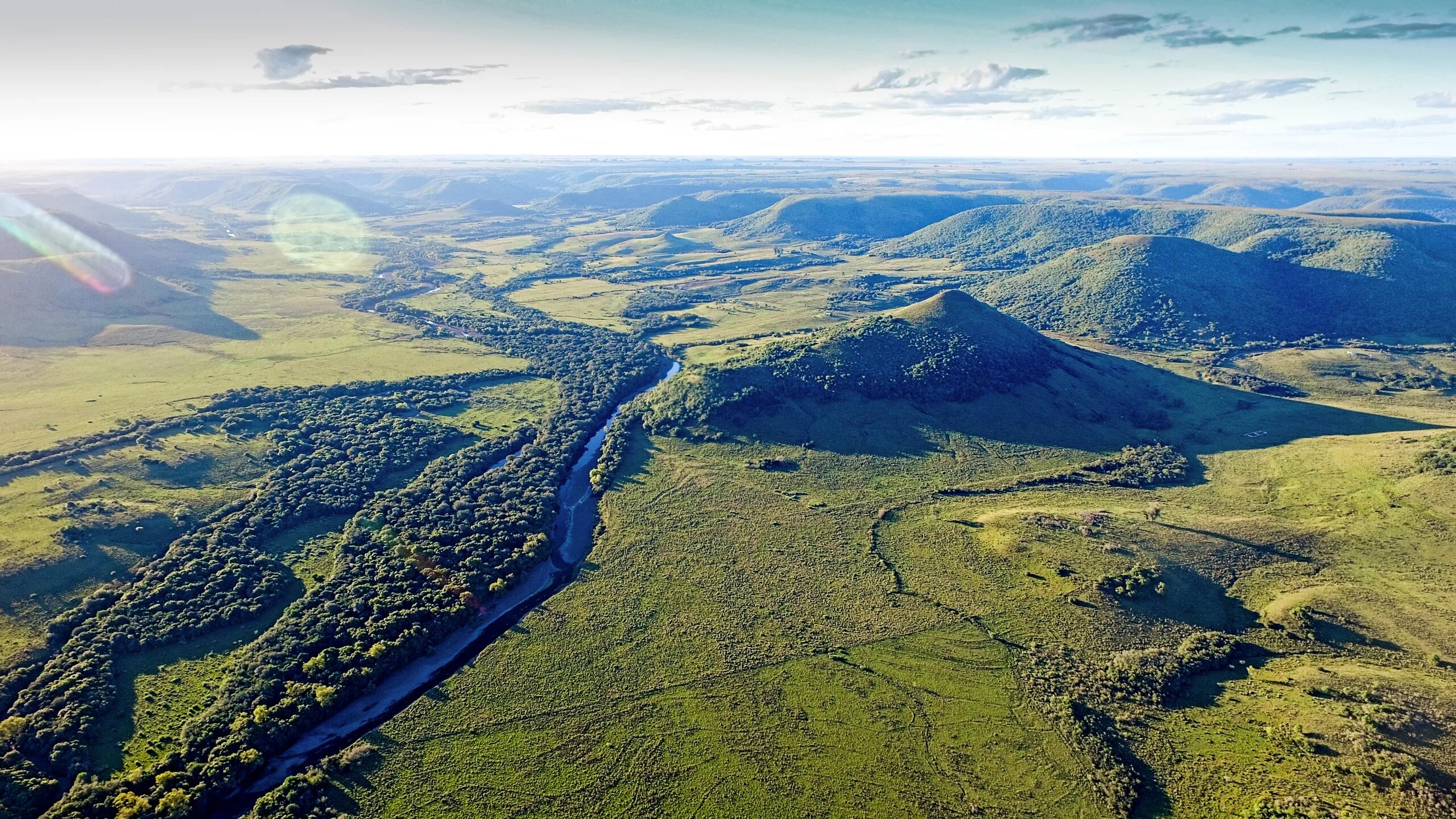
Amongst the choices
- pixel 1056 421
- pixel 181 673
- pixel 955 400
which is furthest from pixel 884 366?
pixel 181 673

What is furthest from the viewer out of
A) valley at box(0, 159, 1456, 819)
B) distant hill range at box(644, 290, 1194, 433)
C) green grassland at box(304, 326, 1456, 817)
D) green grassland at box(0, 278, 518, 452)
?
distant hill range at box(644, 290, 1194, 433)

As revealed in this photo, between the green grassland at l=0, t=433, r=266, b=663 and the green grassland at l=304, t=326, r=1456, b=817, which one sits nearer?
the green grassland at l=304, t=326, r=1456, b=817

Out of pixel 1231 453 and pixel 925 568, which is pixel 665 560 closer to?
pixel 925 568

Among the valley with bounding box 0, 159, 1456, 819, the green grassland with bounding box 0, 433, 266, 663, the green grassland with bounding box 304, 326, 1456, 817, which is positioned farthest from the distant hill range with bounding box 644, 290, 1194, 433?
the green grassland with bounding box 0, 433, 266, 663

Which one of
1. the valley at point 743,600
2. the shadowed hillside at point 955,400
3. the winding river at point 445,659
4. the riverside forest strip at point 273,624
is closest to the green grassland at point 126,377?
the valley at point 743,600

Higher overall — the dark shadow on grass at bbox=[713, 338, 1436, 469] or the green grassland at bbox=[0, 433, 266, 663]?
the dark shadow on grass at bbox=[713, 338, 1436, 469]

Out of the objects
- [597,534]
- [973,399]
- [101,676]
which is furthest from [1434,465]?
[101,676]

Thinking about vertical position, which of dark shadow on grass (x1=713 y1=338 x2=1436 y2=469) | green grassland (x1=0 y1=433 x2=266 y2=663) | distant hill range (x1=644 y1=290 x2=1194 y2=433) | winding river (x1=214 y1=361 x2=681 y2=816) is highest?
distant hill range (x1=644 y1=290 x2=1194 y2=433)

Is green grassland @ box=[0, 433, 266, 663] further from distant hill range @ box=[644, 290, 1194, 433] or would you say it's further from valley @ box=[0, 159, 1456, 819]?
distant hill range @ box=[644, 290, 1194, 433]
